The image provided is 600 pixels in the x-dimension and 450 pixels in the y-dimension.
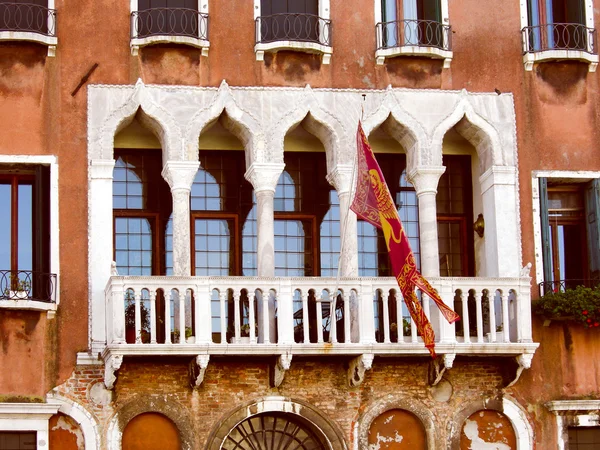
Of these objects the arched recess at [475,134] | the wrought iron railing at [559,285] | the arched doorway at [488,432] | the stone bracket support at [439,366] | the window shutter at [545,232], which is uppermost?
the arched recess at [475,134]

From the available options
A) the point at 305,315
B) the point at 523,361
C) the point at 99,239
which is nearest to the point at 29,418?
the point at 99,239

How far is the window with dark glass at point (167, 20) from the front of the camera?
73.7 ft

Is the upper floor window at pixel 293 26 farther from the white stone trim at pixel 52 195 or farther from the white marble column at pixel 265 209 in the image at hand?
the white stone trim at pixel 52 195

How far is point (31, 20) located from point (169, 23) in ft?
6.18

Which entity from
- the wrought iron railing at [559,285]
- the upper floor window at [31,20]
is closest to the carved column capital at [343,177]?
the wrought iron railing at [559,285]

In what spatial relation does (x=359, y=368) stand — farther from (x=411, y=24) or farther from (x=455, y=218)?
(x=411, y=24)

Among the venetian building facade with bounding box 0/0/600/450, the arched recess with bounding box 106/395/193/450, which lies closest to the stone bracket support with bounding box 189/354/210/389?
the venetian building facade with bounding box 0/0/600/450

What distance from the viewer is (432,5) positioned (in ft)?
76.5

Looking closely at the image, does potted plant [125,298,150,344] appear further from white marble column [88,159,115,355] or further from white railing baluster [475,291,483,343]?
white railing baluster [475,291,483,343]

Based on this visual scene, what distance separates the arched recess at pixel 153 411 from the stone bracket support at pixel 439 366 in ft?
10.9

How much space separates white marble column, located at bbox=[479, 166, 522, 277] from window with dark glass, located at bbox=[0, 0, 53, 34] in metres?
6.56

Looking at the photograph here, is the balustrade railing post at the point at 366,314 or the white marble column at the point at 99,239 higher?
the white marble column at the point at 99,239

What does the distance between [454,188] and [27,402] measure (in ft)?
23.0

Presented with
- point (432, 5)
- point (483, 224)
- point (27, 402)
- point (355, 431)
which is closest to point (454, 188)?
point (483, 224)
